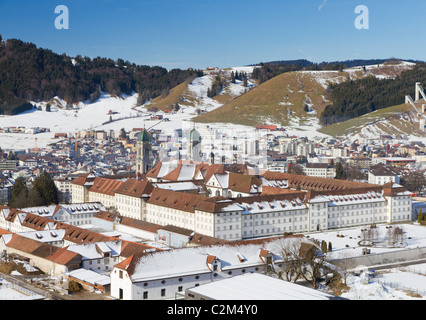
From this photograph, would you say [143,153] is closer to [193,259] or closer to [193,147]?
[193,147]

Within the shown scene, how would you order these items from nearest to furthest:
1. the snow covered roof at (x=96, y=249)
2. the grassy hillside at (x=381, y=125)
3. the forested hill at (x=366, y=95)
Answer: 1. the snow covered roof at (x=96, y=249)
2. the grassy hillside at (x=381, y=125)
3. the forested hill at (x=366, y=95)

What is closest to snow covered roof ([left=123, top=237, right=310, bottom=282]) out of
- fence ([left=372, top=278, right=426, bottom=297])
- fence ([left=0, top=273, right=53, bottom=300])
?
fence ([left=0, top=273, right=53, bottom=300])

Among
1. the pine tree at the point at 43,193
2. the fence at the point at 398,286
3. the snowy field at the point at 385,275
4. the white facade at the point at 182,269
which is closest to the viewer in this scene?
the white facade at the point at 182,269

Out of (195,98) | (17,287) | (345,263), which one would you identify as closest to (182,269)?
(17,287)

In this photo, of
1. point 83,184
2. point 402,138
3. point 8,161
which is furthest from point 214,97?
point 83,184

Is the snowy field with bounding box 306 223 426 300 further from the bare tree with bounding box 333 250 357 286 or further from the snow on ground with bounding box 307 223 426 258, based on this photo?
the bare tree with bounding box 333 250 357 286

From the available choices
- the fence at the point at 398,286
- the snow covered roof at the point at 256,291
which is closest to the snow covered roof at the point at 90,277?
the snow covered roof at the point at 256,291

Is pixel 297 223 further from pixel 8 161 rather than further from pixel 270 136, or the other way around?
pixel 270 136

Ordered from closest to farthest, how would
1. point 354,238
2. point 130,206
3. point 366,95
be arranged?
point 354,238, point 130,206, point 366,95

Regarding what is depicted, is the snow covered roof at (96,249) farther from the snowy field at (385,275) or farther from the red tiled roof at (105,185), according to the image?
the red tiled roof at (105,185)
